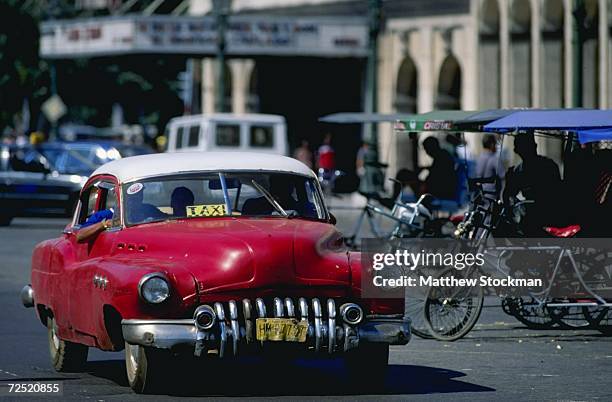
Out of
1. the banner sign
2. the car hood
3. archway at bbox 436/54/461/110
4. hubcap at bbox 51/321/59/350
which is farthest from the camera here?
the banner sign

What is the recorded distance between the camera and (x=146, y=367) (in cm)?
1116

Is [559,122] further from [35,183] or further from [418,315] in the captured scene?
[35,183]

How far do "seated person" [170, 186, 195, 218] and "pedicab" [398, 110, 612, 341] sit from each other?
3.21 m

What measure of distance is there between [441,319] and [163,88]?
68.8 m

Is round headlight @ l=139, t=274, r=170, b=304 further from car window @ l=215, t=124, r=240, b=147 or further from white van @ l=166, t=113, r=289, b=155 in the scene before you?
car window @ l=215, t=124, r=240, b=147

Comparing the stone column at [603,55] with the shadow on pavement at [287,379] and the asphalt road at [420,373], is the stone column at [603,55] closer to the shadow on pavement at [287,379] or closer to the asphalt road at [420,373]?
the asphalt road at [420,373]

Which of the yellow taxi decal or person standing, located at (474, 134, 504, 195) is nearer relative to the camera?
the yellow taxi decal

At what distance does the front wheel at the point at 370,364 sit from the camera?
38.7 feet

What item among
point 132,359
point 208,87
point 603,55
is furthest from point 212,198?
point 208,87

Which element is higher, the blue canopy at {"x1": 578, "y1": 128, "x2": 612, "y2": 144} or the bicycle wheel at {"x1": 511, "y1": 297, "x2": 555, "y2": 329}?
the blue canopy at {"x1": 578, "y1": 128, "x2": 612, "y2": 144}

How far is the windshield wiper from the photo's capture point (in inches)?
484

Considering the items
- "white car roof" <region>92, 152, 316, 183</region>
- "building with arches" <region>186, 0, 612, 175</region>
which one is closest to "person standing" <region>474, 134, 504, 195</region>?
"building with arches" <region>186, 0, 612, 175</region>

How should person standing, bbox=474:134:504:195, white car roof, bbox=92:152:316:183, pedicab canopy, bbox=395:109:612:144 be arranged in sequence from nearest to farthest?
1. white car roof, bbox=92:152:316:183
2. pedicab canopy, bbox=395:109:612:144
3. person standing, bbox=474:134:504:195

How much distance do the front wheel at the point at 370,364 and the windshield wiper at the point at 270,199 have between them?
1.09 meters
